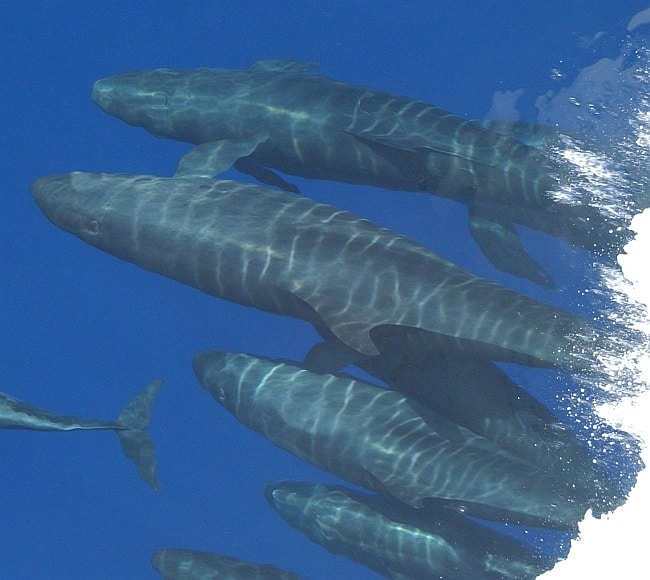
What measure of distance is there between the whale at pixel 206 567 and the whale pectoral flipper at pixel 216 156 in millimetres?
6118

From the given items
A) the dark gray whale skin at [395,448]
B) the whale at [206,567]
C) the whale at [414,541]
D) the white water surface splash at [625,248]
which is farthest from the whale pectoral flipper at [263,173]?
the whale at [206,567]

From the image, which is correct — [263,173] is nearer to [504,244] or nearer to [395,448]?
[504,244]

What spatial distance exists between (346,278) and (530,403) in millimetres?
3121

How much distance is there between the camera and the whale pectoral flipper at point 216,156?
12.4m

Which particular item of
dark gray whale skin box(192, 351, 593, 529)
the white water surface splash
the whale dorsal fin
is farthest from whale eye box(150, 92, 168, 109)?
the white water surface splash

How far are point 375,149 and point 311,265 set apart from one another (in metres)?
2.58

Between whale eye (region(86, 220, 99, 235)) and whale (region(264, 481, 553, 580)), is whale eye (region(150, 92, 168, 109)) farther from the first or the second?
whale (region(264, 481, 553, 580))

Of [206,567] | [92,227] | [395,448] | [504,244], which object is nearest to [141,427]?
[206,567]

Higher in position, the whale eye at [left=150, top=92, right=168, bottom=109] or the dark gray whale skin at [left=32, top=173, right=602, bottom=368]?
the whale eye at [left=150, top=92, right=168, bottom=109]

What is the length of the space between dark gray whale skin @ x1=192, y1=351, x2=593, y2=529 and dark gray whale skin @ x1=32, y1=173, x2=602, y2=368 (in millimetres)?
1249

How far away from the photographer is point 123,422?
42.4 ft

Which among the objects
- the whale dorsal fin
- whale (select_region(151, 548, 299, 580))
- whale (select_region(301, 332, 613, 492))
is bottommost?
whale (select_region(151, 548, 299, 580))

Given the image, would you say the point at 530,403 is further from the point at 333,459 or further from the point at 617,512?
the point at 333,459

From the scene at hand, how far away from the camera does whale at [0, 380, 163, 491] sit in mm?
12352
